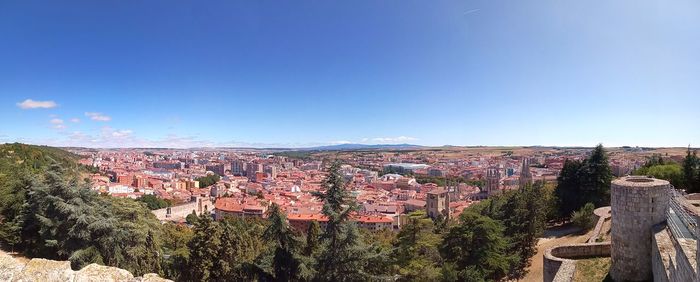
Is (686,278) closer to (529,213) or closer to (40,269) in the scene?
(40,269)

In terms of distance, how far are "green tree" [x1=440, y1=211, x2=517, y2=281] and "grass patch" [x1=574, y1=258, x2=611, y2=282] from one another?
12.9 ft

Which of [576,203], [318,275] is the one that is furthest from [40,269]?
[576,203]

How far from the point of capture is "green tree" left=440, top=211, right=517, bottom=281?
15.6m

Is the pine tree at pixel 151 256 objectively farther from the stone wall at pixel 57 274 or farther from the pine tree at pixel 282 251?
the stone wall at pixel 57 274

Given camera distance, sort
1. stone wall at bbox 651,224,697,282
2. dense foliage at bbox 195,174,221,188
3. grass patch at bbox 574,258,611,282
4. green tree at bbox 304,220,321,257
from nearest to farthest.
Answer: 1. stone wall at bbox 651,224,697,282
2. grass patch at bbox 574,258,611,282
3. green tree at bbox 304,220,321,257
4. dense foliage at bbox 195,174,221,188

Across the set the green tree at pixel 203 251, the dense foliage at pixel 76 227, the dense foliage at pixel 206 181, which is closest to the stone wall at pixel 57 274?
the dense foliage at pixel 76 227

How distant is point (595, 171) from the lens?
2600 cm

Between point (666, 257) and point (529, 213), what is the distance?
15.4 metres

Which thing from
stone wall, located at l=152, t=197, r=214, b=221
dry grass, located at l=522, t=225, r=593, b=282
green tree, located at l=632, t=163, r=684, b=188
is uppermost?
green tree, located at l=632, t=163, r=684, b=188

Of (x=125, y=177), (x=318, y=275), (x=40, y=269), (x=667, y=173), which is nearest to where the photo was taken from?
(x=40, y=269)

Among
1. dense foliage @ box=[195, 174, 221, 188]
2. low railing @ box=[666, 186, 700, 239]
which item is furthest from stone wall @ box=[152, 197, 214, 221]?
low railing @ box=[666, 186, 700, 239]

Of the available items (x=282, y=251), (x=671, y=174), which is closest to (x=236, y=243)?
(x=282, y=251)

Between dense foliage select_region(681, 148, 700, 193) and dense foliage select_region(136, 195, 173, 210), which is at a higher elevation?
dense foliage select_region(681, 148, 700, 193)

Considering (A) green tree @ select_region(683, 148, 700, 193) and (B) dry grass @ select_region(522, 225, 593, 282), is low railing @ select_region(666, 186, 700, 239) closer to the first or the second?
(B) dry grass @ select_region(522, 225, 593, 282)
